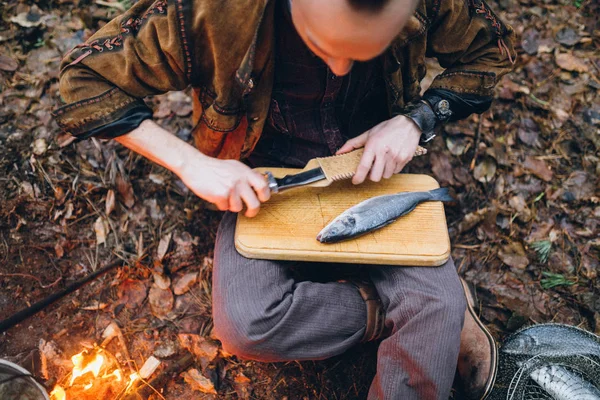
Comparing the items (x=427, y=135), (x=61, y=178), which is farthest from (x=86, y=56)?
(x=427, y=135)

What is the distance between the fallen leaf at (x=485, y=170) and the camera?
3.05 m

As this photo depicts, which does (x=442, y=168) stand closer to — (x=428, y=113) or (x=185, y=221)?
(x=428, y=113)

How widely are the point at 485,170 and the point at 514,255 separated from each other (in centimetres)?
63

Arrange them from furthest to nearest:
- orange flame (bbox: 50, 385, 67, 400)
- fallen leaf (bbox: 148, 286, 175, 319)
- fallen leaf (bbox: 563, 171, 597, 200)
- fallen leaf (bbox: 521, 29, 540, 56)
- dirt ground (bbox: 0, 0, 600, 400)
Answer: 1. fallen leaf (bbox: 521, 29, 540, 56)
2. fallen leaf (bbox: 563, 171, 597, 200)
3. fallen leaf (bbox: 148, 286, 175, 319)
4. dirt ground (bbox: 0, 0, 600, 400)
5. orange flame (bbox: 50, 385, 67, 400)

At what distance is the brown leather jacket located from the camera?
170 centimetres

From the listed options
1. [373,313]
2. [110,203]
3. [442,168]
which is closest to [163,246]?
[110,203]

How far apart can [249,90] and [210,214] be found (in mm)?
1191

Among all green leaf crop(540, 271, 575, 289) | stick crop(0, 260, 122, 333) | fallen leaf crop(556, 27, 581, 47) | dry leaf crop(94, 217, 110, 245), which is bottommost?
green leaf crop(540, 271, 575, 289)

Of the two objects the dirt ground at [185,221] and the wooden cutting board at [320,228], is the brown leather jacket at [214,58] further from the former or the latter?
the dirt ground at [185,221]

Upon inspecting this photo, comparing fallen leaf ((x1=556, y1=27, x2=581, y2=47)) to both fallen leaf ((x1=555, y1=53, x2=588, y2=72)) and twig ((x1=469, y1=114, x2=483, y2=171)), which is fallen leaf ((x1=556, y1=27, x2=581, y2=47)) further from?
twig ((x1=469, y1=114, x2=483, y2=171))

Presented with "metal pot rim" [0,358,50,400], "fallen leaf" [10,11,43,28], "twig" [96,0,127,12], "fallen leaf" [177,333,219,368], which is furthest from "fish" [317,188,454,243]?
"fallen leaf" [10,11,43,28]

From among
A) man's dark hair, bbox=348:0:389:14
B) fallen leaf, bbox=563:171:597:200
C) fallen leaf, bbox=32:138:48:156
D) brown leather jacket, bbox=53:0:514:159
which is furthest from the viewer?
fallen leaf, bbox=563:171:597:200

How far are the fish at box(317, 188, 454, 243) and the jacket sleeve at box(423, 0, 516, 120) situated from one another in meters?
0.51

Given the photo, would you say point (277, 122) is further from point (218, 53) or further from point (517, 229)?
point (517, 229)
